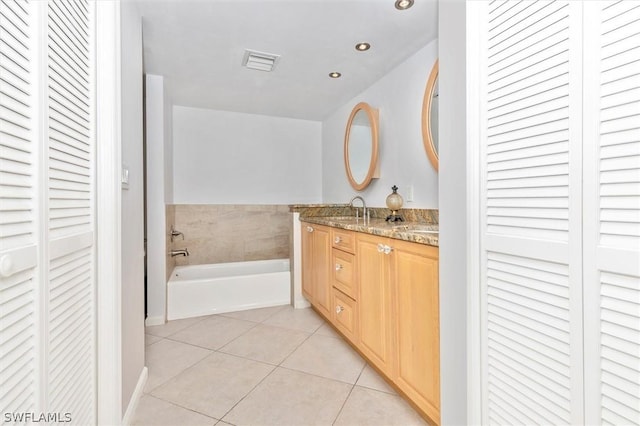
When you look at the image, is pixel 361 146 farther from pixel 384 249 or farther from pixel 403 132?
pixel 384 249

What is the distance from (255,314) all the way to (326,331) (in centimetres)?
80

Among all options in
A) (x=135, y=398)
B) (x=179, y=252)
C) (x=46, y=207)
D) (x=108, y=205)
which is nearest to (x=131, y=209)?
(x=108, y=205)

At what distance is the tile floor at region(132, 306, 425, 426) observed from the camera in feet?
4.84

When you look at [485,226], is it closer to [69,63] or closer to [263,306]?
A: [69,63]

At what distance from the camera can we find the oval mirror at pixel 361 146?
107 inches

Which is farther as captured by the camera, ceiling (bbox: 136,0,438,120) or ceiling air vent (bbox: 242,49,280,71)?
ceiling air vent (bbox: 242,49,280,71)

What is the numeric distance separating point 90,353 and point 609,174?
67.6 inches

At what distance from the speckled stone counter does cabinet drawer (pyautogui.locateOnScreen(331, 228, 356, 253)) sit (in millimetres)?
43

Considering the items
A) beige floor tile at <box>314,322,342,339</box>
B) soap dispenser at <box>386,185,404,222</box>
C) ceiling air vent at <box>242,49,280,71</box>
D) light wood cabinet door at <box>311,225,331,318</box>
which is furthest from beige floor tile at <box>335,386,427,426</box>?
ceiling air vent at <box>242,49,280,71</box>

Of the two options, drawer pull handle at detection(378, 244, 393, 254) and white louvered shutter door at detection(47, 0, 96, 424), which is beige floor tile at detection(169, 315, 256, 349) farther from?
drawer pull handle at detection(378, 244, 393, 254)

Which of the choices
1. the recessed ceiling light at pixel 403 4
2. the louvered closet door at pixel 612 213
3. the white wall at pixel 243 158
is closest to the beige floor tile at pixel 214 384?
the louvered closet door at pixel 612 213

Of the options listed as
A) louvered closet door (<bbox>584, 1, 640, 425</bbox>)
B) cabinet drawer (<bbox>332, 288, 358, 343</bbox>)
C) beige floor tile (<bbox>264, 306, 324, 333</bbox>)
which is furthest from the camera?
beige floor tile (<bbox>264, 306, 324, 333</bbox>)

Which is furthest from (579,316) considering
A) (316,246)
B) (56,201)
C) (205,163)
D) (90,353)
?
(205,163)

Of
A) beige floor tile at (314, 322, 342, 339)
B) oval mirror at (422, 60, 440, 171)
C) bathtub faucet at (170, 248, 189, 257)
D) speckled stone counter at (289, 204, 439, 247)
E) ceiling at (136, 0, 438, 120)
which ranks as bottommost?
beige floor tile at (314, 322, 342, 339)
